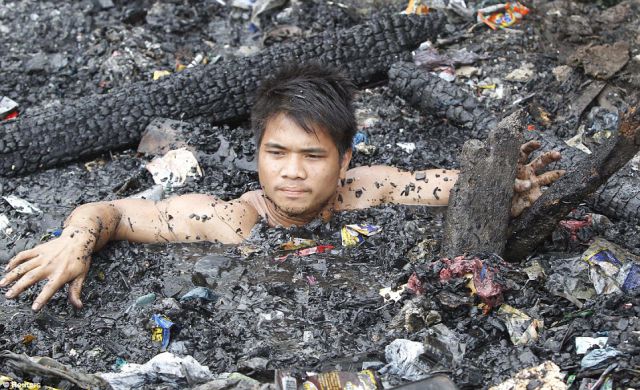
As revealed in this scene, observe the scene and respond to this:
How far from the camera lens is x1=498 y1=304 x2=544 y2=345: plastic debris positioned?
11.7 ft

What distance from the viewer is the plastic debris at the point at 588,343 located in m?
3.38

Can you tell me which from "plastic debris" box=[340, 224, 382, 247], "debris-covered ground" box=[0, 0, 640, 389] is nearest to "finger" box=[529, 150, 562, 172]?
"debris-covered ground" box=[0, 0, 640, 389]

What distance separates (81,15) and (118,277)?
3.33 meters

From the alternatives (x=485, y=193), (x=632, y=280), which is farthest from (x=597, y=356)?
(x=485, y=193)

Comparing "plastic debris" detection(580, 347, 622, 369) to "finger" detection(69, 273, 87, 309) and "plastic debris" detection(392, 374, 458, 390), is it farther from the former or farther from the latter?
"finger" detection(69, 273, 87, 309)

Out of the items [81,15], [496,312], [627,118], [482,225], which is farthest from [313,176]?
[81,15]

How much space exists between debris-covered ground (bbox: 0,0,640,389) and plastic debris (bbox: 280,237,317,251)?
30 mm

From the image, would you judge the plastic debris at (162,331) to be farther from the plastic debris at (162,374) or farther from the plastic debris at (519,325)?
the plastic debris at (519,325)

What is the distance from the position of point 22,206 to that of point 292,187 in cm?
175

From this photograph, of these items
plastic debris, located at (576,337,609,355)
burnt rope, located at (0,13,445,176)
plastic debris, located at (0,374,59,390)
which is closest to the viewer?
plastic debris, located at (0,374,59,390)

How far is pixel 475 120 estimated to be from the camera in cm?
551

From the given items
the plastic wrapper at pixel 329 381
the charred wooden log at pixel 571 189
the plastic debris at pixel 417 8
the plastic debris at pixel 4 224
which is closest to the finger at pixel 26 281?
the plastic debris at pixel 4 224

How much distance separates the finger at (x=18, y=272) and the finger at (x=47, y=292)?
0.37ft

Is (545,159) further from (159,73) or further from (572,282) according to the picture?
(159,73)
